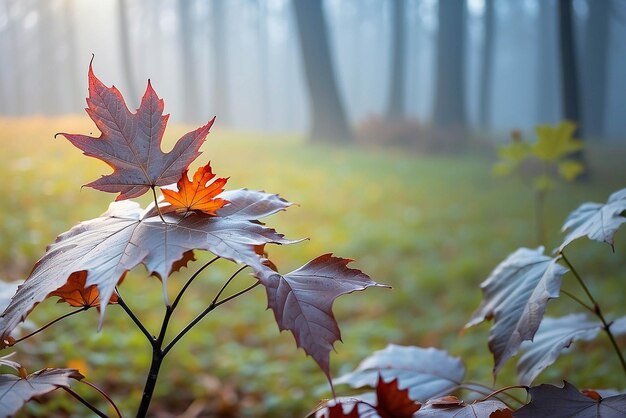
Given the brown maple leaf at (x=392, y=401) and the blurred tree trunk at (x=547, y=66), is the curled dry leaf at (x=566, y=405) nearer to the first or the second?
the brown maple leaf at (x=392, y=401)

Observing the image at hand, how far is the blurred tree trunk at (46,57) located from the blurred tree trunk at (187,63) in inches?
29.3

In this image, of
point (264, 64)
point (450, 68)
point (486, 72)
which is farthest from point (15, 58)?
point (486, 72)

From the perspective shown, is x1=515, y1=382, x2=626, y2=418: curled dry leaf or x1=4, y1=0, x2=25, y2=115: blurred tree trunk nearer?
x1=515, y1=382, x2=626, y2=418: curled dry leaf

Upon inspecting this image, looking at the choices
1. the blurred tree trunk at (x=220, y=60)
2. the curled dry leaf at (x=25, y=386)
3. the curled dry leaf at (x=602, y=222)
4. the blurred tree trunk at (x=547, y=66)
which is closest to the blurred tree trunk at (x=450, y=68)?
the blurred tree trunk at (x=547, y=66)

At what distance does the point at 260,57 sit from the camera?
12.3 feet

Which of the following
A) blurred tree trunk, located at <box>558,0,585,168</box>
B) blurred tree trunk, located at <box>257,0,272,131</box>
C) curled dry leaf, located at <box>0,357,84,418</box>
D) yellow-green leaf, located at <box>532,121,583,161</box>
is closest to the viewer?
curled dry leaf, located at <box>0,357,84,418</box>

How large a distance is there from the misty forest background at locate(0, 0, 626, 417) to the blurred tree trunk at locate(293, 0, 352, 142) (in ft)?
0.04

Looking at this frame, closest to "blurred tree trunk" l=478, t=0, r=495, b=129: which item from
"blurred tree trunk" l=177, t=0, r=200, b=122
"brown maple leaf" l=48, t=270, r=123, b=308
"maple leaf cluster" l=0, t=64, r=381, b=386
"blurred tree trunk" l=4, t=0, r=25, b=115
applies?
"blurred tree trunk" l=177, t=0, r=200, b=122

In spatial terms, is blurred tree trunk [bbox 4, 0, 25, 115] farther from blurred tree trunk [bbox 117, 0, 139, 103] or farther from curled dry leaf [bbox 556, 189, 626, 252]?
curled dry leaf [bbox 556, 189, 626, 252]

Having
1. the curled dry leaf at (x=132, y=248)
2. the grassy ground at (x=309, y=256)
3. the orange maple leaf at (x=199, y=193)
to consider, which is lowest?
the grassy ground at (x=309, y=256)

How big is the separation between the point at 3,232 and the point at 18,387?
2237 millimetres

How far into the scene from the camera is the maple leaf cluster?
16.9 inches

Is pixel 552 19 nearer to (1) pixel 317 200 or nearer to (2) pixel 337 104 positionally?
(2) pixel 337 104

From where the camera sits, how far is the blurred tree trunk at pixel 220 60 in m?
3.51
